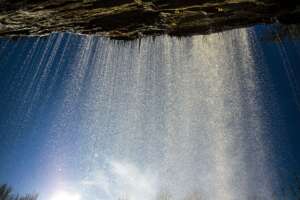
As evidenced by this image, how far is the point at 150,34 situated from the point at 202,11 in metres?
1.89

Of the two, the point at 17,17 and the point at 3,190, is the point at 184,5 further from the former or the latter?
the point at 3,190

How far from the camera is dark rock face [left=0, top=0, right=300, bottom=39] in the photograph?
7.72 meters

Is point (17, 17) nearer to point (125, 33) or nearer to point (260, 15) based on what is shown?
point (125, 33)

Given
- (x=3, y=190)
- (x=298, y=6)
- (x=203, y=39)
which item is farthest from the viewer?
(x=3, y=190)

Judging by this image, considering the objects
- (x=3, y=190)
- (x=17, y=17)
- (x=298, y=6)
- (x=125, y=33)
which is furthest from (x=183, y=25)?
(x=3, y=190)

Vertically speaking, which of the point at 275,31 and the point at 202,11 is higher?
the point at 275,31

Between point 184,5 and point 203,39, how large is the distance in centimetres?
198

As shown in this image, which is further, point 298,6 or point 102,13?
point 102,13

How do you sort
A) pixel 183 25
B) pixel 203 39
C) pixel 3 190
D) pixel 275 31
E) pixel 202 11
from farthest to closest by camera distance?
1. pixel 3 190
2. pixel 275 31
3. pixel 203 39
4. pixel 183 25
5. pixel 202 11

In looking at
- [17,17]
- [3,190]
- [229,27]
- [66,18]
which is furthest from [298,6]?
[3,190]

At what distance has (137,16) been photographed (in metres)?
A: 8.45

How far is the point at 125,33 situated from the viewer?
9406mm

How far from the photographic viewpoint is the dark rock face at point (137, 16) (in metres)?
7.72

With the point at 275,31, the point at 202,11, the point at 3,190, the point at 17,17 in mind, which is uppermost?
the point at 3,190
